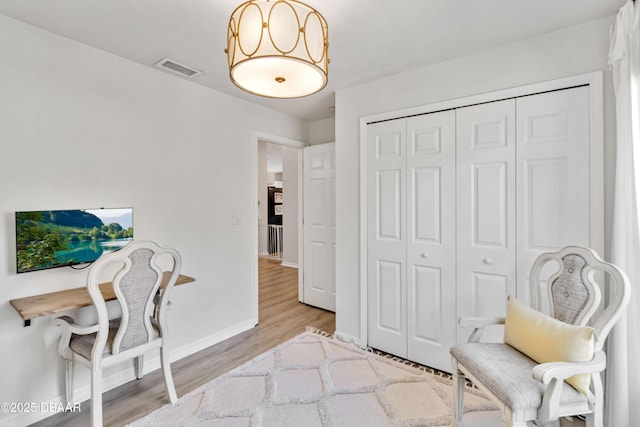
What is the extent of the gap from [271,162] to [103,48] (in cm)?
702

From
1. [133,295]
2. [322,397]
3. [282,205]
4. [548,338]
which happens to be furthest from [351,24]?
[282,205]

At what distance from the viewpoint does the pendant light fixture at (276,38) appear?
4.09ft

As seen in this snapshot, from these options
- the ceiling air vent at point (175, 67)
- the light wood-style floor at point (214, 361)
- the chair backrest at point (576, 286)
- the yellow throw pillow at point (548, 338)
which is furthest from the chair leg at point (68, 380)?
the chair backrest at point (576, 286)

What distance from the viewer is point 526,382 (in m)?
1.41

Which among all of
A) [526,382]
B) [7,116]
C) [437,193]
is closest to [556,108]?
[437,193]

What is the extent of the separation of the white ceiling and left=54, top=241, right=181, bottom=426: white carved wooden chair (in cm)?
139

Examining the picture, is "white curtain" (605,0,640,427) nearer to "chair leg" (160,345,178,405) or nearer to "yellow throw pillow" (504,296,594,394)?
"yellow throw pillow" (504,296,594,394)

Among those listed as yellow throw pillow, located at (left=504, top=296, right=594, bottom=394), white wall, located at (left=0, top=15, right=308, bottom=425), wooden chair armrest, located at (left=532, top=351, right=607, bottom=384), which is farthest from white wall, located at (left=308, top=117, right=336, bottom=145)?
wooden chair armrest, located at (left=532, top=351, right=607, bottom=384)

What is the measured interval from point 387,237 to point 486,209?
2.79ft

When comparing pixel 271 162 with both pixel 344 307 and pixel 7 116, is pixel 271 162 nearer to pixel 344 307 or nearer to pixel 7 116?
pixel 344 307

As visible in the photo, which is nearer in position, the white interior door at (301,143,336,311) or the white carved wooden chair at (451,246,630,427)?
the white carved wooden chair at (451,246,630,427)

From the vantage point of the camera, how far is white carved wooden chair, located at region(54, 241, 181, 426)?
5.85ft

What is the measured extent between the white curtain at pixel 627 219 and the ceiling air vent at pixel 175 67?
288cm

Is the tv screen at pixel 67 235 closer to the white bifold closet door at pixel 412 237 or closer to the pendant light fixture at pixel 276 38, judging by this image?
the pendant light fixture at pixel 276 38
